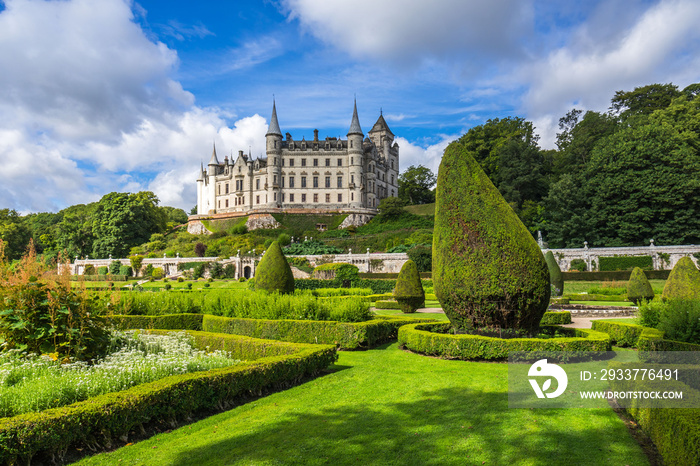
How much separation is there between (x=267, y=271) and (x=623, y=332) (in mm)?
10879

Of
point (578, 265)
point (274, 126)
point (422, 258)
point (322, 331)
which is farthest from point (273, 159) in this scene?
point (322, 331)

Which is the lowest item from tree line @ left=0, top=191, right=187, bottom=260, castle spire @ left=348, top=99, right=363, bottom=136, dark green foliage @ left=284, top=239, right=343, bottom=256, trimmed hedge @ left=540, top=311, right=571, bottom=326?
trimmed hedge @ left=540, top=311, right=571, bottom=326

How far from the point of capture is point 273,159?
68.2 meters

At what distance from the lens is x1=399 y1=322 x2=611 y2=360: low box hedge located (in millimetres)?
7746

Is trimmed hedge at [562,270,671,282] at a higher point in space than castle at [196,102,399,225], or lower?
lower

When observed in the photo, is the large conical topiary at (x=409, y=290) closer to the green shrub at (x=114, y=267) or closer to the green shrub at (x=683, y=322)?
the green shrub at (x=683, y=322)

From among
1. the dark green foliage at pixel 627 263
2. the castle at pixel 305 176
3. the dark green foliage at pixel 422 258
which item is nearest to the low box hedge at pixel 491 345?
the dark green foliage at pixel 422 258

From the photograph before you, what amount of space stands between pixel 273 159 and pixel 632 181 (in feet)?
160

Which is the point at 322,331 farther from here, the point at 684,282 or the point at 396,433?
the point at 684,282

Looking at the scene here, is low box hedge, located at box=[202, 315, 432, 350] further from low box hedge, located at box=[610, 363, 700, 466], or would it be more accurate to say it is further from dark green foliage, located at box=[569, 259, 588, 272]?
dark green foliage, located at box=[569, 259, 588, 272]

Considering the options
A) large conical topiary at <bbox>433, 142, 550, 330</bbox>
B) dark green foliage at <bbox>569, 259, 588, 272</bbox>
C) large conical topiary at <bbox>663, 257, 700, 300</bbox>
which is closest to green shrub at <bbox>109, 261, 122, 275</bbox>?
dark green foliage at <bbox>569, 259, 588, 272</bbox>

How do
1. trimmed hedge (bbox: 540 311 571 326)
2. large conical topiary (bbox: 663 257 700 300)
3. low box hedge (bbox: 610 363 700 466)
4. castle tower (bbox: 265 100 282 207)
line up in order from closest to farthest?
low box hedge (bbox: 610 363 700 466)
large conical topiary (bbox: 663 257 700 300)
trimmed hedge (bbox: 540 311 571 326)
castle tower (bbox: 265 100 282 207)

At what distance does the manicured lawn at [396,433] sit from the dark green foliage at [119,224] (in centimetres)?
5872

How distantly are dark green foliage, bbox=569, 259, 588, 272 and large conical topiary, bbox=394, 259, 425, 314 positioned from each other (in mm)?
22969
